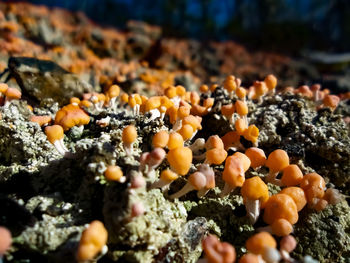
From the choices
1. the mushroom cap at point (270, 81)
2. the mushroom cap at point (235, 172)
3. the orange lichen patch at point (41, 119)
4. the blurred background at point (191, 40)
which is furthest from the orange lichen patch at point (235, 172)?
the blurred background at point (191, 40)

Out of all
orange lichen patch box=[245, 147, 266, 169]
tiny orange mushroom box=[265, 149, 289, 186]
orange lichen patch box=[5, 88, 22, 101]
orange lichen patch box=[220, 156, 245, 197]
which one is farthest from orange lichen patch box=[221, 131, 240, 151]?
orange lichen patch box=[5, 88, 22, 101]

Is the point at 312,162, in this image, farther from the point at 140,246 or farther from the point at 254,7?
the point at 254,7

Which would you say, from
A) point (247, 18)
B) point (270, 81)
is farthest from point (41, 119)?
point (247, 18)

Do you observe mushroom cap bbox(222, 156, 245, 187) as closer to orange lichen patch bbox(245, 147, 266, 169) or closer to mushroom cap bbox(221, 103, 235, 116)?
orange lichen patch bbox(245, 147, 266, 169)

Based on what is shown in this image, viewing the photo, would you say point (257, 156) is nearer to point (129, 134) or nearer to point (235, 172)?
point (235, 172)

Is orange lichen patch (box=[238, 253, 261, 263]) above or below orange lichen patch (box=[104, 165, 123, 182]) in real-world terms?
below

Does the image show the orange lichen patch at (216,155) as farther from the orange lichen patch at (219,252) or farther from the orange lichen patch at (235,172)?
the orange lichen patch at (219,252)
